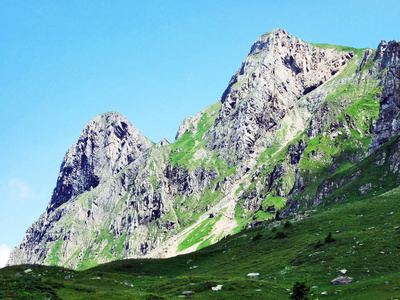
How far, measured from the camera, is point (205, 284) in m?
58.2

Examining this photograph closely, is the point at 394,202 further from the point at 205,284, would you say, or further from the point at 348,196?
the point at 205,284

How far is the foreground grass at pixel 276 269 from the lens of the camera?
Answer: 46.4 m

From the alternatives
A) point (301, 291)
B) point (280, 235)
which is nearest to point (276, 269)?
point (301, 291)

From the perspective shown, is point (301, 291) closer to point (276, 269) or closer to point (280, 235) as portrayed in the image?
point (276, 269)

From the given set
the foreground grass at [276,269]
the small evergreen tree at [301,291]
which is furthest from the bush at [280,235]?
the small evergreen tree at [301,291]

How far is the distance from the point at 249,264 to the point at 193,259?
37.7 metres

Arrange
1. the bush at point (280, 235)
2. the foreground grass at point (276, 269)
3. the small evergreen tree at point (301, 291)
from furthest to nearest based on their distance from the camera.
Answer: the bush at point (280, 235) < the foreground grass at point (276, 269) < the small evergreen tree at point (301, 291)

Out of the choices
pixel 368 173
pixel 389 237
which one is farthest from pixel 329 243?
pixel 368 173

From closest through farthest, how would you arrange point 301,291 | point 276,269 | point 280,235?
1. point 301,291
2. point 276,269
3. point 280,235

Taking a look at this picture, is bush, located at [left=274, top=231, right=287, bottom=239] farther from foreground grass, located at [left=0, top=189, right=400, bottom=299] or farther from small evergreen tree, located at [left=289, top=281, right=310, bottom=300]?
small evergreen tree, located at [left=289, top=281, right=310, bottom=300]

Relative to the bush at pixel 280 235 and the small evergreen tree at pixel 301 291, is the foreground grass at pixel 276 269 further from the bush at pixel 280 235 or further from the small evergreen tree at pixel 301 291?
the small evergreen tree at pixel 301 291

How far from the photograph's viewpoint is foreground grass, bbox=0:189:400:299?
46.4 meters

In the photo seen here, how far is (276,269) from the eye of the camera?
72.5 metres

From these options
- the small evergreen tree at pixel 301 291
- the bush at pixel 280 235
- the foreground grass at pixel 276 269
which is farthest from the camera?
the bush at pixel 280 235
